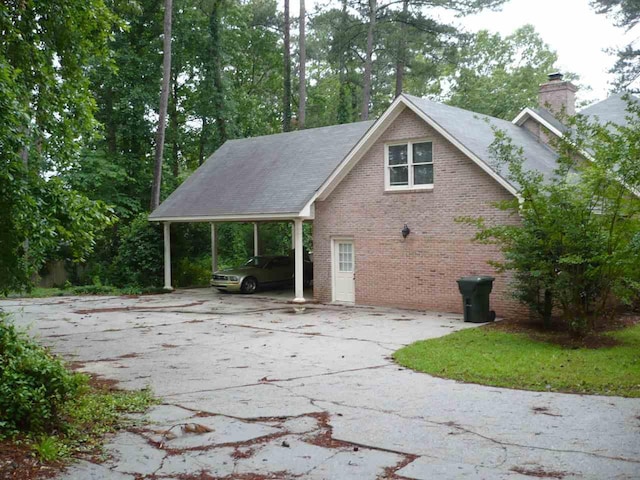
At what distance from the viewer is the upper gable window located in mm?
18531

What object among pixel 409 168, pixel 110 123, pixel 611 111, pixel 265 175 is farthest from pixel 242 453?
pixel 110 123

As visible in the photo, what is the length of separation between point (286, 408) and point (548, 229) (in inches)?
272

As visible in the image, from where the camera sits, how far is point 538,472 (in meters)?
5.53

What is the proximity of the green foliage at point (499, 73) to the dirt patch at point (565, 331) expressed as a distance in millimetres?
23811

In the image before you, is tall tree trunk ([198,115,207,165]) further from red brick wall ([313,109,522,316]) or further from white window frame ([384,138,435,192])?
white window frame ([384,138,435,192])

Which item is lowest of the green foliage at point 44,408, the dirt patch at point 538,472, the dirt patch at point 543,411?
the dirt patch at point 543,411

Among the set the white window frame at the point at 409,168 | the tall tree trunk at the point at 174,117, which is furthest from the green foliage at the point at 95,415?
the tall tree trunk at the point at 174,117

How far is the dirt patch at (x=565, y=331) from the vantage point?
12.3 metres

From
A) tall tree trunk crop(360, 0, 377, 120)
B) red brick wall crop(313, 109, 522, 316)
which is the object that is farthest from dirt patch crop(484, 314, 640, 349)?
tall tree trunk crop(360, 0, 377, 120)

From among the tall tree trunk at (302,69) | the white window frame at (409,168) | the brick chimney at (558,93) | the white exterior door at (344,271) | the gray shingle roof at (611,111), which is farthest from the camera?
the tall tree trunk at (302,69)

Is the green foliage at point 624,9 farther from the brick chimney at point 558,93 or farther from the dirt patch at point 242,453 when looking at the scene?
the dirt patch at point 242,453

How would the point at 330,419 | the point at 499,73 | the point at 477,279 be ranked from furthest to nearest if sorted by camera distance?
the point at 499,73, the point at 477,279, the point at 330,419

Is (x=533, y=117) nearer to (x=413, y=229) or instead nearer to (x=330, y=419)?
(x=413, y=229)

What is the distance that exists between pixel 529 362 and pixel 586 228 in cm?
310
